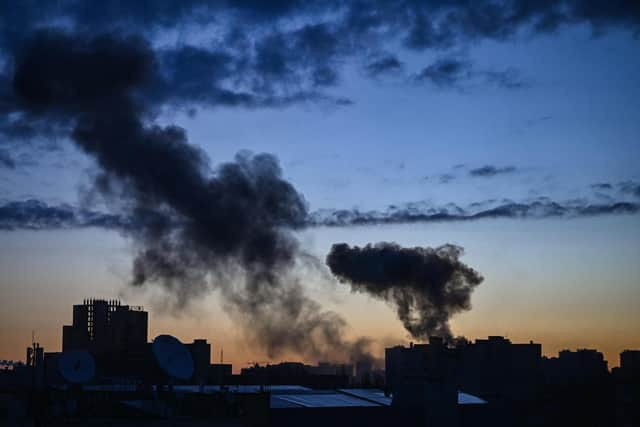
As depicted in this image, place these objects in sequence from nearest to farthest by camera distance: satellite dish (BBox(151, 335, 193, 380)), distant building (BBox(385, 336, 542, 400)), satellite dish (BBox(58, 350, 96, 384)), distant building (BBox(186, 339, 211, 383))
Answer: satellite dish (BBox(151, 335, 193, 380))
satellite dish (BBox(58, 350, 96, 384))
distant building (BBox(385, 336, 542, 400))
distant building (BBox(186, 339, 211, 383))

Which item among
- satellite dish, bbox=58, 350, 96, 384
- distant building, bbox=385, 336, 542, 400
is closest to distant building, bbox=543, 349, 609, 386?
distant building, bbox=385, 336, 542, 400

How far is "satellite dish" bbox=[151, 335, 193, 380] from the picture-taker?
230 ft

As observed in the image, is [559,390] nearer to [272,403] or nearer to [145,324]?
[145,324]

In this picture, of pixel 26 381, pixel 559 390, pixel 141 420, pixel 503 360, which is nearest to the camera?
pixel 141 420

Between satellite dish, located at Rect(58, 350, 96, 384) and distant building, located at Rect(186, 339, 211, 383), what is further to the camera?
distant building, located at Rect(186, 339, 211, 383)

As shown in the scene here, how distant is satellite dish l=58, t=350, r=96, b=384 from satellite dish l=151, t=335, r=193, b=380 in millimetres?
12554

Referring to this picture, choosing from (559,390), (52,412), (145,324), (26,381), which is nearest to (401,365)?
(559,390)

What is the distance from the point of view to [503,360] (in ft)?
515

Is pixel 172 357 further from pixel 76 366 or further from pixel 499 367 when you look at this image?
pixel 499 367

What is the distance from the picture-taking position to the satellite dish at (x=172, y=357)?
7019 centimetres

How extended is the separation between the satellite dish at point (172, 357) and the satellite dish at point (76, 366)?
12554 millimetres

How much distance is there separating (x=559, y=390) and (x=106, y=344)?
88.6 m

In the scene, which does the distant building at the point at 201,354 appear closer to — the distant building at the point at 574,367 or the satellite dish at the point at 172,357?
the distant building at the point at 574,367

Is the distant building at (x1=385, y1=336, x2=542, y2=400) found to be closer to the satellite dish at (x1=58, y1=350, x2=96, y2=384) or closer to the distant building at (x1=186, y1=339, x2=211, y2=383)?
the distant building at (x1=186, y1=339, x2=211, y2=383)
